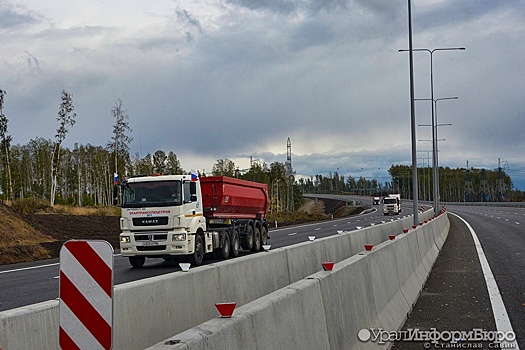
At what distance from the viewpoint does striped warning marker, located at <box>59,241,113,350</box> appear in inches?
180

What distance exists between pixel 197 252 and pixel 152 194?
2236 millimetres

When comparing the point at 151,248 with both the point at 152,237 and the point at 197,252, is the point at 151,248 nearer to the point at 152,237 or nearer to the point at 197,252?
the point at 152,237

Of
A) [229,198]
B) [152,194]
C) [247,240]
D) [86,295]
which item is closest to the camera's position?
[86,295]

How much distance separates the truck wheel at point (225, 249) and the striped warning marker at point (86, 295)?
20.2 metres

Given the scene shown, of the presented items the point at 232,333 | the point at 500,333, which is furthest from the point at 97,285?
the point at 500,333

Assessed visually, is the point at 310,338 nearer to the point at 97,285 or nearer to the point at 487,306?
the point at 97,285

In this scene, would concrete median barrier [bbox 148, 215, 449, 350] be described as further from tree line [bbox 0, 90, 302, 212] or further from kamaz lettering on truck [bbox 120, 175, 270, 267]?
tree line [bbox 0, 90, 302, 212]

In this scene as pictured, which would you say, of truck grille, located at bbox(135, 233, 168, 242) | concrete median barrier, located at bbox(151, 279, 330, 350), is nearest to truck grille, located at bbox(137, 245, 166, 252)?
truck grille, located at bbox(135, 233, 168, 242)

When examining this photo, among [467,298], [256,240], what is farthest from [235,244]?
[467,298]

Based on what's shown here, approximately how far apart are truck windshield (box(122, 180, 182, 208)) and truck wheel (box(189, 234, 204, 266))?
151 centimetres

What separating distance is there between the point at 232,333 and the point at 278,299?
1027mm

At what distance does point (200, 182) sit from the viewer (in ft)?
79.5

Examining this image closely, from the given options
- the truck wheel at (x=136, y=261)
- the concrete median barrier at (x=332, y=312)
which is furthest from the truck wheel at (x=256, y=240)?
the concrete median barrier at (x=332, y=312)

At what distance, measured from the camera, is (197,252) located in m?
22.6
